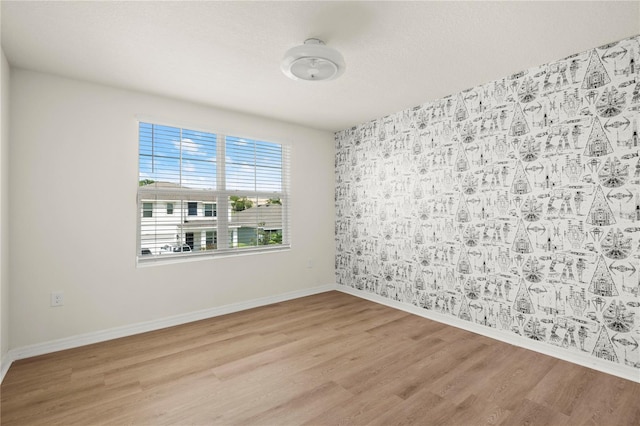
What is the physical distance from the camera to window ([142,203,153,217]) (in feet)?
10.8

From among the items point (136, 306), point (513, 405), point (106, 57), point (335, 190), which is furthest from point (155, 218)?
point (513, 405)

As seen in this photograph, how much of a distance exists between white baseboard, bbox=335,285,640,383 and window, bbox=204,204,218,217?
2.36m

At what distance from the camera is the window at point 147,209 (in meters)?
3.29

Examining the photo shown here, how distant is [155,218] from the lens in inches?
132

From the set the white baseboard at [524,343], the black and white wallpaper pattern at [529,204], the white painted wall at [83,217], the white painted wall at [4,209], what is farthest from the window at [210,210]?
the white baseboard at [524,343]

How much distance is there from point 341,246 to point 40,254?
3470 millimetres

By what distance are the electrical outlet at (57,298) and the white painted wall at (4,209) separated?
29 cm

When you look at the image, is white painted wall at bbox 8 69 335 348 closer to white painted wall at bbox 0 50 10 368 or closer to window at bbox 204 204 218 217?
white painted wall at bbox 0 50 10 368

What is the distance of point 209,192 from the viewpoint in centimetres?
374

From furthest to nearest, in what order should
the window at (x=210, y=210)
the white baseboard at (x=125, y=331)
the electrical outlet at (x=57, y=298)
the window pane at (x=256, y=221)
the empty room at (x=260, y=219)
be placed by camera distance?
the window pane at (x=256, y=221), the window at (x=210, y=210), the electrical outlet at (x=57, y=298), the white baseboard at (x=125, y=331), the empty room at (x=260, y=219)

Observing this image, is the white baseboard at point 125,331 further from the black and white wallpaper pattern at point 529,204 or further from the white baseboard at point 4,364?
the black and white wallpaper pattern at point 529,204

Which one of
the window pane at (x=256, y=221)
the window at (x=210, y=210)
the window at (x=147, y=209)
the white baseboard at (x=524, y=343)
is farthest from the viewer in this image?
the window pane at (x=256, y=221)

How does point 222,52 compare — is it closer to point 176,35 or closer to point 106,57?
point 176,35

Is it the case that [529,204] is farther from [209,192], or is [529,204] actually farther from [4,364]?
[4,364]
